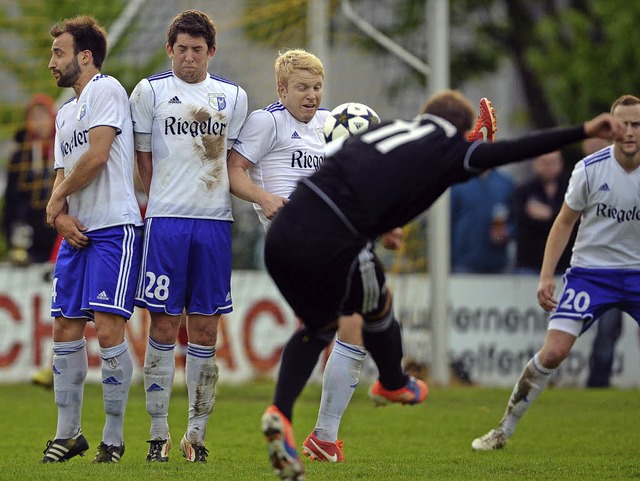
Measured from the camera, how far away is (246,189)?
8375 mm

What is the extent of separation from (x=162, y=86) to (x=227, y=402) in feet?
18.4

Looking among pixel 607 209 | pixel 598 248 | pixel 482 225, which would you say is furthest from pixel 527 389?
pixel 482 225

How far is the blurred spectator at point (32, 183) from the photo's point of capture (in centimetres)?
1513

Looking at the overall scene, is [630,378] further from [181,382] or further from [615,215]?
[615,215]

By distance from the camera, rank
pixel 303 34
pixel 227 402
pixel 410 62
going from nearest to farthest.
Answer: pixel 227 402 → pixel 410 62 → pixel 303 34

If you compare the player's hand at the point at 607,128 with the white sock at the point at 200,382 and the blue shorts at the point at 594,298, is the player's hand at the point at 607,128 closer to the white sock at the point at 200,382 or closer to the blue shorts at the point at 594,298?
the blue shorts at the point at 594,298

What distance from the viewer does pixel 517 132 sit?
26438 mm

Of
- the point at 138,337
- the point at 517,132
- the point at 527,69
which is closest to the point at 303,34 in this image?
the point at 138,337

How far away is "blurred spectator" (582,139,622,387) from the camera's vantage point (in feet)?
50.4

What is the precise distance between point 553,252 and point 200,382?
8.57 feet

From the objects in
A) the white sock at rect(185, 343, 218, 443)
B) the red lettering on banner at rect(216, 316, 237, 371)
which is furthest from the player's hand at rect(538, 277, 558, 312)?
the red lettering on banner at rect(216, 316, 237, 371)

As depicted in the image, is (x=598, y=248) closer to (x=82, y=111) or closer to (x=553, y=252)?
(x=553, y=252)

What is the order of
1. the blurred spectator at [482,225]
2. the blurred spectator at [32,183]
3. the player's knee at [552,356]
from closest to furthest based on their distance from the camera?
1. the player's knee at [552,356]
2. the blurred spectator at [32,183]
3. the blurred spectator at [482,225]

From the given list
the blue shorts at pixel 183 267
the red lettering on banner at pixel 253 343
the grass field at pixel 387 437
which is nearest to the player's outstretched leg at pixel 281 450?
the grass field at pixel 387 437
